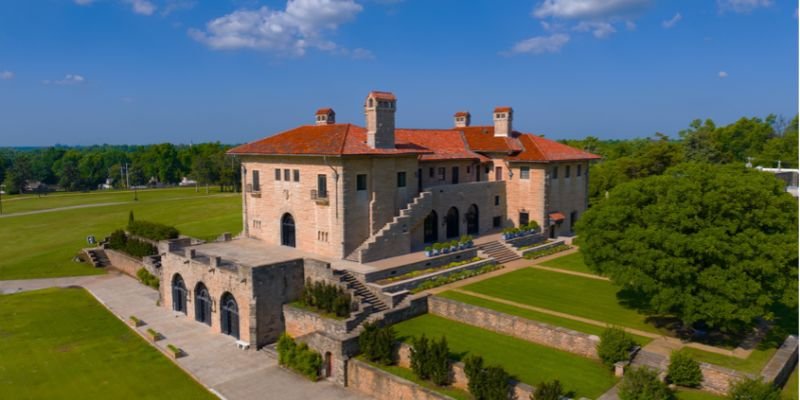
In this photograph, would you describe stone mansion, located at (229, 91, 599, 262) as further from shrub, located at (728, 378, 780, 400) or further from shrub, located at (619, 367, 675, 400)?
shrub, located at (728, 378, 780, 400)

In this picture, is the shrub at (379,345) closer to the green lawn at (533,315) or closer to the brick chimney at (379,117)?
the green lawn at (533,315)

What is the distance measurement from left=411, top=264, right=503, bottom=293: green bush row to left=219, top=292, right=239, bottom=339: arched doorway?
10783 mm

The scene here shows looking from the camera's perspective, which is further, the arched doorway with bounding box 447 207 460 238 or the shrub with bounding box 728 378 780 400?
the arched doorway with bounding box 447 207 460 238

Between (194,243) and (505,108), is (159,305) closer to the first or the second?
(194,243)

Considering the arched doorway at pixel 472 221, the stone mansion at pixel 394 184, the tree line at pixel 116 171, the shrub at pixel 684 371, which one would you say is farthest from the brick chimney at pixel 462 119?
the tree line at pixel 116 171

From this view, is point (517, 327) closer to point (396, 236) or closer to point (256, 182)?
point (396, 236)

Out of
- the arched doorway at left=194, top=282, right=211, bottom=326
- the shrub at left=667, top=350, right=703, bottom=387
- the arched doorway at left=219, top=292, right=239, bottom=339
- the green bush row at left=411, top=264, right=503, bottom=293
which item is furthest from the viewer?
the arched doorway at left=194, top=282, right=211, bottom=326

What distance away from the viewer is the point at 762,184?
2467cm

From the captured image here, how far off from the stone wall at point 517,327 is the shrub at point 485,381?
15.5ft

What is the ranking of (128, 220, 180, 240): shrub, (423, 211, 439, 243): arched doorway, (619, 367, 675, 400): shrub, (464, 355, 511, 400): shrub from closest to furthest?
(619, 367, 675, 400): shrub, (464, 355, 511, 400): shrub, (423, 211, 439, 243): arched doorway, (128, 220, 180, 240): shrub

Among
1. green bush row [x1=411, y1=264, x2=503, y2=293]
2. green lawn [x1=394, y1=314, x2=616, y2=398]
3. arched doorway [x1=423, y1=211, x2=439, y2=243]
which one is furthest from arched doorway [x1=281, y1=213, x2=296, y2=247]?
green lawn [x1=394, y1=314, x2=616, y2=398]

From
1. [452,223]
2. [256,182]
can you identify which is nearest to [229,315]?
[256,182]

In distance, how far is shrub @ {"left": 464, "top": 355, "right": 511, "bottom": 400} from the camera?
21.3 m

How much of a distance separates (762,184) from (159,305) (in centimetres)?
3816
